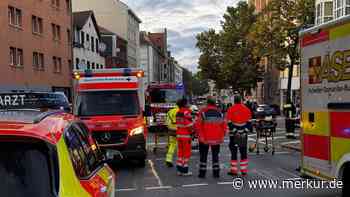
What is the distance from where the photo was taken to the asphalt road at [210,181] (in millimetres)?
9633

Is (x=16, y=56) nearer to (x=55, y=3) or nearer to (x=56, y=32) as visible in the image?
(x=56, y=32)

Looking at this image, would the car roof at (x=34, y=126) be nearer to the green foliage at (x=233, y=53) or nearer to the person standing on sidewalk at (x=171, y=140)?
the person standing on sidewalk at (x=171, y=140)

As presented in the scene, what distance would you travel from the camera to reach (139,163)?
13938mm

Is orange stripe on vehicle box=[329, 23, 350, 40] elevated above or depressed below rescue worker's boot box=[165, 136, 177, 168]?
above

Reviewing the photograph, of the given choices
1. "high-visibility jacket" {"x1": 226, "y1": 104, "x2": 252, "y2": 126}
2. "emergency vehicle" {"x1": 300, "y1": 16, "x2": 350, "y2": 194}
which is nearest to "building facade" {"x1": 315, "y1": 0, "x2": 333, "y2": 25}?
"high-visibility jacket" {"x1": 226, "y1": 104, "x2": 252, "y2": 126}

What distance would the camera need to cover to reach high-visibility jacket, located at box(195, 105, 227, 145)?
11594mm

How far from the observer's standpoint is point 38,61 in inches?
1727

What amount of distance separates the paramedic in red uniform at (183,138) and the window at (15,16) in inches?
1129

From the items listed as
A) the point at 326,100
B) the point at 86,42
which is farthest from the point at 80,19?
the point at 326,100

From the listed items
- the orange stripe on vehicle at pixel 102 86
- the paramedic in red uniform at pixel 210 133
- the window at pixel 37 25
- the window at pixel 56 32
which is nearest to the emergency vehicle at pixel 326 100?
the paramedic in red uniform at pixel 210 133

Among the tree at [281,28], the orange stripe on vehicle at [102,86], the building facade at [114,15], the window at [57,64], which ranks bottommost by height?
the orange stripe on vehicle at [102,86]

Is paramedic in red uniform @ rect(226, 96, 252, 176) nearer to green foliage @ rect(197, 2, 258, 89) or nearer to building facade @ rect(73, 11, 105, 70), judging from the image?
building facade @ rect(73, 11, 105, 70)

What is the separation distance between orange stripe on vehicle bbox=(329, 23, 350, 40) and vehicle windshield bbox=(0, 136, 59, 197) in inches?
A: 190

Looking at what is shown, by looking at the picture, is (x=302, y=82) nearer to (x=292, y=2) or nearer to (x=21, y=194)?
(x=21, y=194)
